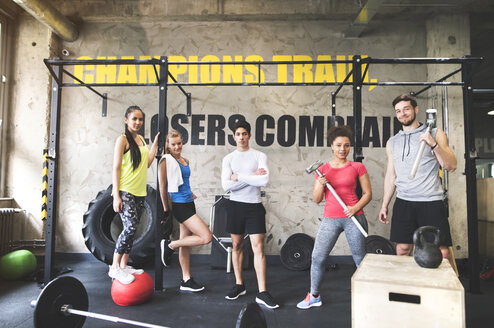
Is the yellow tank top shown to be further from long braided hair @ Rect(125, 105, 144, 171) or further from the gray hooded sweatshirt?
the gray hooded sweatshirt

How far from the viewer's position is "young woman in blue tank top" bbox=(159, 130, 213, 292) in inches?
112

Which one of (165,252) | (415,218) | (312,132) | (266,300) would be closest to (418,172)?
(415,218)

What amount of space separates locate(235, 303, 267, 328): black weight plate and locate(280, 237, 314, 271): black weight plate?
231 centimetres

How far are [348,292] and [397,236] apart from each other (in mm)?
974

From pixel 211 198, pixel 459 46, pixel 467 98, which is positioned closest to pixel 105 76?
pixel 211 198

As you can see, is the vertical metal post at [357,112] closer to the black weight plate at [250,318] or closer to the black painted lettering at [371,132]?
the black painted lettering at [371,132]

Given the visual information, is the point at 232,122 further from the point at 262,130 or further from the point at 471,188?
the point at 471,188

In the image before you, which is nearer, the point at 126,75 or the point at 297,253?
the point at 297,253

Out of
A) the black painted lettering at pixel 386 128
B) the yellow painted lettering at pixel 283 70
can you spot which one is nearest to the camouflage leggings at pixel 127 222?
the yellow painted lettering at pixel 283 70

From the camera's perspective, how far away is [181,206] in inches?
114

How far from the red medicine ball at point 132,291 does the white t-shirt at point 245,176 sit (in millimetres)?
1043

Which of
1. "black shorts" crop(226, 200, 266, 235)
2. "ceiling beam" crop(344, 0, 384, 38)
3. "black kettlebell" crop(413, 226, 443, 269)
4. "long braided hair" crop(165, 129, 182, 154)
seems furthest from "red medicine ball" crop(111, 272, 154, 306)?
"ceiling beam" crop(344, 0, 384, 38)

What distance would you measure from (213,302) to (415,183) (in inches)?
76.2

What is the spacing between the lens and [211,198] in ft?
14.1
